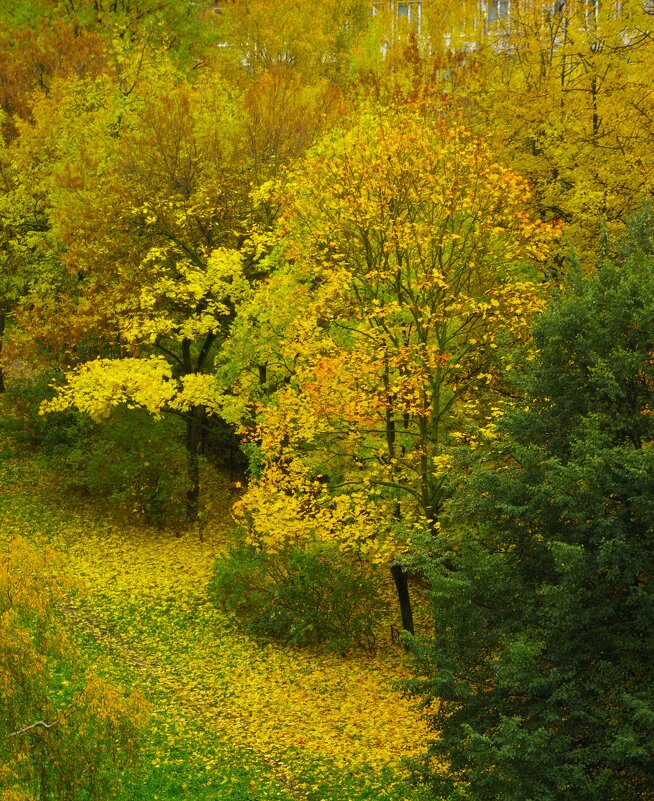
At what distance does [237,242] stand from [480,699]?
17.6 meters

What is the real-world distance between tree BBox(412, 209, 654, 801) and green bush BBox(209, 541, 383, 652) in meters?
8.70

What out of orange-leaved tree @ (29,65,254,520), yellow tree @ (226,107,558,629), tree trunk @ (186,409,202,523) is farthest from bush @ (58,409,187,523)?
yellow tree @ (226,107,558,629)

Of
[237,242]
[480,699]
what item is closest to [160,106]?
[237,242]

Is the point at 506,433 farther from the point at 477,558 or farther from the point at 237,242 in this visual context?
the point at 237,242

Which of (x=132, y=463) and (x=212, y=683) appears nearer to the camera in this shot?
(x=212, y=683)

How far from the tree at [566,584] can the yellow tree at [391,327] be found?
6166 mm

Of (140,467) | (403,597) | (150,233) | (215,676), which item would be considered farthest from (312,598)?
(150,233)

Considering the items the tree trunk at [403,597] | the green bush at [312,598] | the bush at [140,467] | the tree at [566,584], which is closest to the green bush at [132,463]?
the bush at [140,467]

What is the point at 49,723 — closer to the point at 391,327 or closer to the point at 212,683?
the point at 212,683

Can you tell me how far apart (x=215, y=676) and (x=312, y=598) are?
328 cm

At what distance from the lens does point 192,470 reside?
30.7 m

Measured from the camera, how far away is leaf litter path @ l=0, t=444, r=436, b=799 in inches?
698

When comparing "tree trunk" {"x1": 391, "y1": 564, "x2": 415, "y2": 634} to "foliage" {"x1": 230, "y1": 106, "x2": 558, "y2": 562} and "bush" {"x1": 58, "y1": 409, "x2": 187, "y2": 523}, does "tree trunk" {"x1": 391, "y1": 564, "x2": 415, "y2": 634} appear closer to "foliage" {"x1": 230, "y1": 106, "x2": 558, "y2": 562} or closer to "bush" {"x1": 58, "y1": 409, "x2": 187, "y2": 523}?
"foliage" {"x1": 230, "y1": 106, "x2": 558, "y2": 562}

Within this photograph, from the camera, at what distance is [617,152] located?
2595cm
